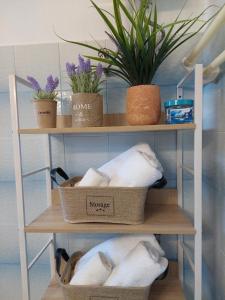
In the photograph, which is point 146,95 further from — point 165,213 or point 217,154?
point 165,213

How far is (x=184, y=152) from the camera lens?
1.10 metres

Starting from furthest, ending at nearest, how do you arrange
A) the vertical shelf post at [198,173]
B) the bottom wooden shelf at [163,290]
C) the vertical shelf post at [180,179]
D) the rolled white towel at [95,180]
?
the vertical shelf post at [180,179], the bottom wooden shelf at [163,290], the rolled white towel at [95,180], the vertical shelf post at [198,173]

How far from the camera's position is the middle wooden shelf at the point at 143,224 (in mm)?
820

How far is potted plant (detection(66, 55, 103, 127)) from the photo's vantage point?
33.7 inches

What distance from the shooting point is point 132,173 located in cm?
83

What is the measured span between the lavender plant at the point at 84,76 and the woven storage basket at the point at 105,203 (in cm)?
37

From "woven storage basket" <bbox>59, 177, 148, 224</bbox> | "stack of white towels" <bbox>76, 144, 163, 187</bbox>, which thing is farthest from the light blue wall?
"woven storage basket" <bbox>59, 177, 148, 224</bbox>

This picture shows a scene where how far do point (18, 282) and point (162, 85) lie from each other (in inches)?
50.7

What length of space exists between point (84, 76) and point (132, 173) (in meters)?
0.40

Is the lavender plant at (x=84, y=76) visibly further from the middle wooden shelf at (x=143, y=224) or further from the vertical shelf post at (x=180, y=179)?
the middle wooden shelf at (x=143, y=224)

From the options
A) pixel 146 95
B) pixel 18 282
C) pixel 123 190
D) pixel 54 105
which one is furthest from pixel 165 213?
pixel 18 282

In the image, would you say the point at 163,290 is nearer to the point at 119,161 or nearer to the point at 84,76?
the point at 119,161

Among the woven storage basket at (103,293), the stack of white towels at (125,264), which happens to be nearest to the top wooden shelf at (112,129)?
the stack of white towels at (125,264)

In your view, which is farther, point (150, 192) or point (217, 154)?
point (150, 192)
